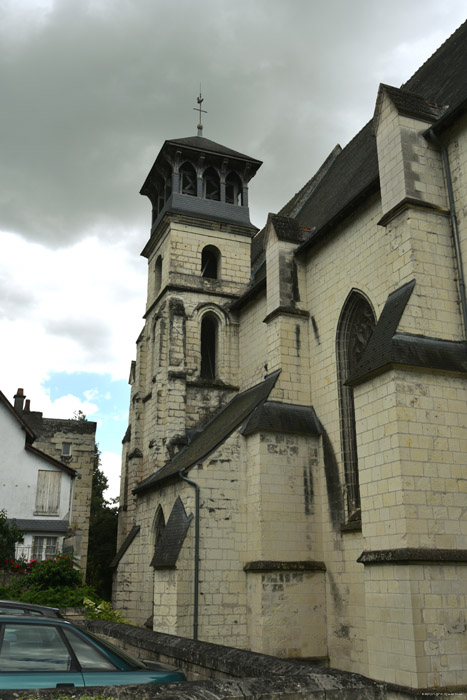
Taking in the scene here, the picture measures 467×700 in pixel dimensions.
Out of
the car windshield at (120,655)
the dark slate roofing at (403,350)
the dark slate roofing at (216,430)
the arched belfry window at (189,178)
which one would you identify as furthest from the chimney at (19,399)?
the car windshield at (120,655)

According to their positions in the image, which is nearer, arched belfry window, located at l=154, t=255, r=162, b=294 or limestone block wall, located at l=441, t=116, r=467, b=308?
limestone block wall, located at l=441, t=116, r=467, b=308

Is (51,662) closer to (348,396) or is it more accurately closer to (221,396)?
(348,396)

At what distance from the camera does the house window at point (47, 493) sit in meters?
19.6

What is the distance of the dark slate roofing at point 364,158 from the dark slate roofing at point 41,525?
11.1 metres

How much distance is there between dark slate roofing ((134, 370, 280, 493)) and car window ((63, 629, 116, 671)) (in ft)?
28.3

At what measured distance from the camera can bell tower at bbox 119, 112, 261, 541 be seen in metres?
19.0

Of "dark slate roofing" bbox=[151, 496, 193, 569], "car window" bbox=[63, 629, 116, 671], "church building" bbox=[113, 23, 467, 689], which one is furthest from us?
"dark slate roofing" bbox=[151, 496, 193, 569]

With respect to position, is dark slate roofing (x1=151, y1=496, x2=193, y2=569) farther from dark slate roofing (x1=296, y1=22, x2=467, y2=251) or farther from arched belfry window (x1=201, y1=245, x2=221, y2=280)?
arched belfry window (x1=201, y1=245, x2=221, y2=280)

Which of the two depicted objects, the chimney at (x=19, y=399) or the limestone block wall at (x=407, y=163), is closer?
the limestone block wall at (x=407, y=163)

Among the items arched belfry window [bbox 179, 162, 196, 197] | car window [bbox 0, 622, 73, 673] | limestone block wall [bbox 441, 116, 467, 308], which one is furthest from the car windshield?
arched belfry window [bbox 179, 162, 196, 197]

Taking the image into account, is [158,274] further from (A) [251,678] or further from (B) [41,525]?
(A) [251,678]

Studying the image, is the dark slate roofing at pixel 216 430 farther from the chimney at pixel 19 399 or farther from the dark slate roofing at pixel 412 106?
the chimney at pixel 19 399

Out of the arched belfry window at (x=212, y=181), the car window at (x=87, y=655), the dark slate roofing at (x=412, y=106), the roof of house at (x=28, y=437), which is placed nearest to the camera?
the car window at (x=87, y=655)

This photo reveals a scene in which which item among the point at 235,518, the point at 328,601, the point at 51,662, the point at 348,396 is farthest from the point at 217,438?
the point at 51,662
